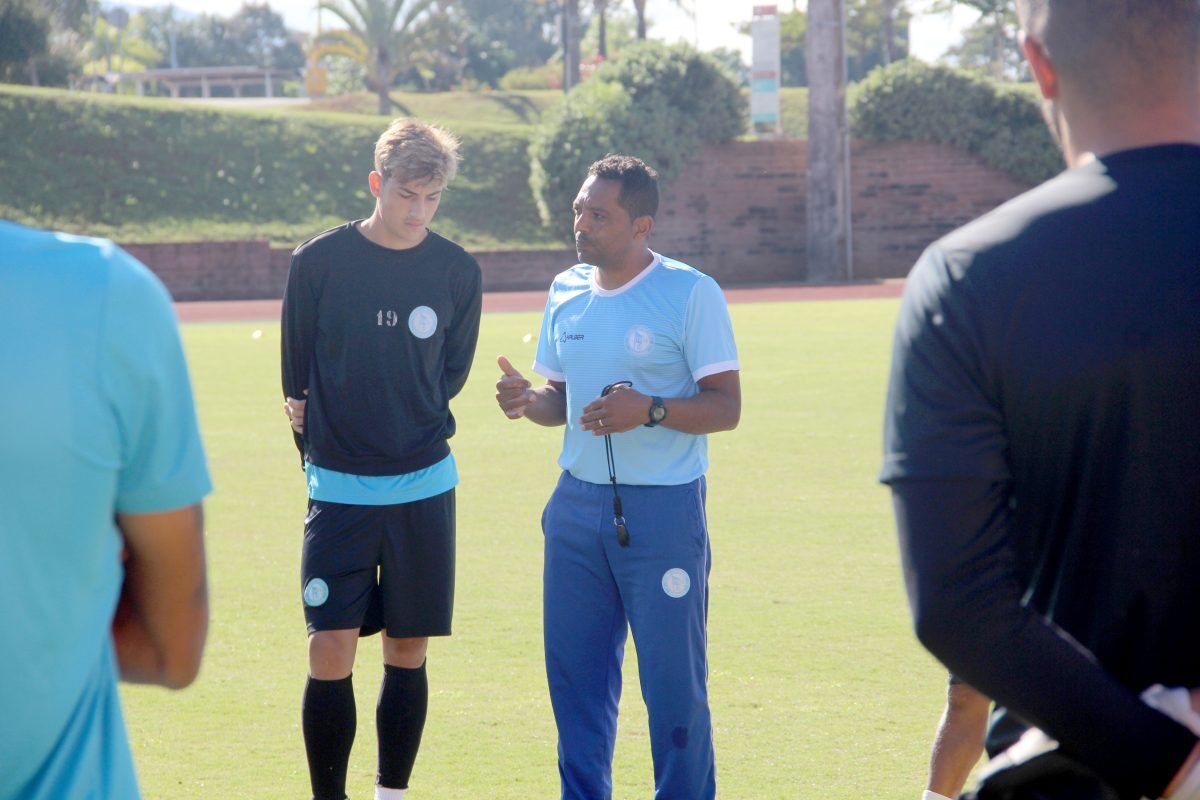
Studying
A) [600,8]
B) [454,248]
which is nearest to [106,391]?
[454,248]

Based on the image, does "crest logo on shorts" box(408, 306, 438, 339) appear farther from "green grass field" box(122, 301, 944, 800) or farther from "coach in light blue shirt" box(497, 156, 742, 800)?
"green grass field" box(122, 301, 944, 800)

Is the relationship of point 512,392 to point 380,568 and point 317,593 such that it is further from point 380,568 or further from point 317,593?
point 317,593

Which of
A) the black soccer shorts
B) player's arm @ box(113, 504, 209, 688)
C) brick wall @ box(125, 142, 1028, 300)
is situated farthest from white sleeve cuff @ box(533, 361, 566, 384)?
brick wall @ box(125, 142, 1028, 300)

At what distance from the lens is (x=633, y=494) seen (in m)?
4.39

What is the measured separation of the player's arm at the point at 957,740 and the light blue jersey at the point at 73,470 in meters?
2.74

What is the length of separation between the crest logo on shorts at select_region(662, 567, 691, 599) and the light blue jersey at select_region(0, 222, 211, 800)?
8.41 ft

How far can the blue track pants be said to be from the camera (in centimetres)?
426

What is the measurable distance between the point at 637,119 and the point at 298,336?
3270 cm

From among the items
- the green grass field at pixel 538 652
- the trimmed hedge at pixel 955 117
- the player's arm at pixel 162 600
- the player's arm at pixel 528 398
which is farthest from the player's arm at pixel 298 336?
the trimmed hedge at pixel 955 117

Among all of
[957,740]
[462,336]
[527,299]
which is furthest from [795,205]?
[957,740]

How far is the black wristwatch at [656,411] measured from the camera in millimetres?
4273

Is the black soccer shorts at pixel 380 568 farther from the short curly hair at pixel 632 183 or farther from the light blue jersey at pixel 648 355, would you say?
the short curly hair at pixel 632 183

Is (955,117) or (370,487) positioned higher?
(955,117)

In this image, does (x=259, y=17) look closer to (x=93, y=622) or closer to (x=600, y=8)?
(x=600, y=8)
